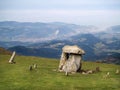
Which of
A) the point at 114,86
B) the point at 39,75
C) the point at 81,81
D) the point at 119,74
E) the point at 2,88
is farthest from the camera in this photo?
the point at 119,74

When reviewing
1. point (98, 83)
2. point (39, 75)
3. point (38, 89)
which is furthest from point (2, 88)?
point (98, 83)

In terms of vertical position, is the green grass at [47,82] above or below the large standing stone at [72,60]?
below

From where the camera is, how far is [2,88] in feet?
127

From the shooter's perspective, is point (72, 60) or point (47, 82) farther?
point (72, 60)

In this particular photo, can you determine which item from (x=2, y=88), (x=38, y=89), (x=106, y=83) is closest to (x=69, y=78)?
(x=106, y=83)

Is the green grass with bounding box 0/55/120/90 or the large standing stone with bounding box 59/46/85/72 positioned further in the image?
the large standing stone with bounding box 59/46/85/72

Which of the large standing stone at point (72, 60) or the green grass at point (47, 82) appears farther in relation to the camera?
the large standing stone at point (72, 60)

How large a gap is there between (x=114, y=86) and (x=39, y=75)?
1337 cm

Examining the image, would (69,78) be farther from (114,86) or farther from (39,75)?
(114,86)

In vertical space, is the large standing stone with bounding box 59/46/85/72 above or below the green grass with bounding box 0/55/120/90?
above

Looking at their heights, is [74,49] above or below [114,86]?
above

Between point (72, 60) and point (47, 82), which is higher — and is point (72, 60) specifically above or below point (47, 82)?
above

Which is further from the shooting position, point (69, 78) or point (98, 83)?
point (69, 78)

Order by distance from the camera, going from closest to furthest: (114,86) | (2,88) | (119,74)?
(2,88)
(114,86)
(119,74)
